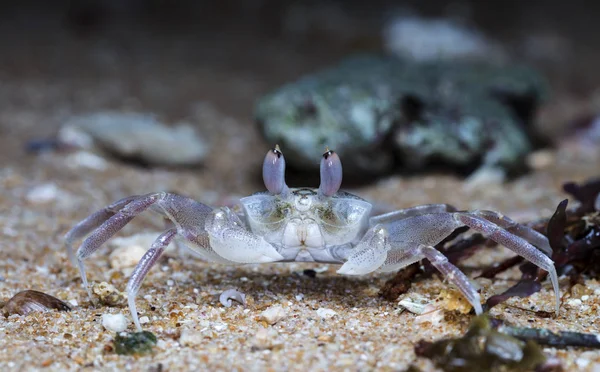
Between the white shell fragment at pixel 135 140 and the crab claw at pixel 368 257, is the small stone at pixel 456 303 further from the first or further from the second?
the white shell fragment at pixel 135 140

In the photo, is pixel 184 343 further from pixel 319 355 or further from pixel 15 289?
pixel 15 289

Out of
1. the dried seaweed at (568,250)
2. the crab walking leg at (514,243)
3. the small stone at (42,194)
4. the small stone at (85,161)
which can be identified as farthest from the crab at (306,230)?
the small stone at (85,161)

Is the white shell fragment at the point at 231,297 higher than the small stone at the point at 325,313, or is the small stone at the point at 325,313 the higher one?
the white shell fragment at the point at 231,297

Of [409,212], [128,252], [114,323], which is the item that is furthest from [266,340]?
[128,252]

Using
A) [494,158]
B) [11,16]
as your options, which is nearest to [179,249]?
[494,158]

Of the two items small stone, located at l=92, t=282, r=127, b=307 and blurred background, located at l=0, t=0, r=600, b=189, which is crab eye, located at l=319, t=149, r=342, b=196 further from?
blurred background, located at l=0, t=0, r=600, b=189

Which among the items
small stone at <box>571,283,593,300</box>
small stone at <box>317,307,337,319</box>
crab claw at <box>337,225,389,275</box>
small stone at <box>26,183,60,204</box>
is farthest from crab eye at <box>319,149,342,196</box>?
small stone at <box>26,183,60,204</box>
